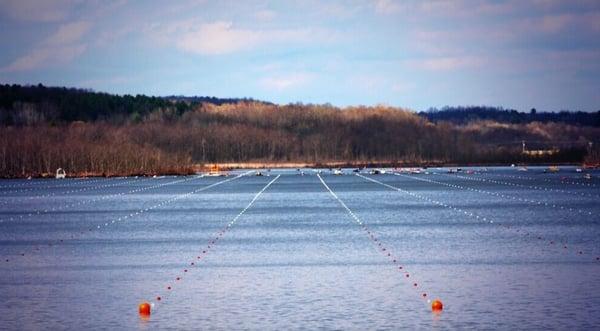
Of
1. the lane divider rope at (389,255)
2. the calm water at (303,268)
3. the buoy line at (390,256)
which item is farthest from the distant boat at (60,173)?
the lane divider rope at (389,255)

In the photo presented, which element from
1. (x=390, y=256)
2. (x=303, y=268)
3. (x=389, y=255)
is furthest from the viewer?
(x=389, y=255)

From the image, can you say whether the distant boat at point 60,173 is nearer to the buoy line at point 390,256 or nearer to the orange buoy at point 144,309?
the buoy line at point 390,256

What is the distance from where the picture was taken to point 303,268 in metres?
22.1

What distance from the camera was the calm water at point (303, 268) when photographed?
15.7 m

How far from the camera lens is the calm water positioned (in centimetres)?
1574

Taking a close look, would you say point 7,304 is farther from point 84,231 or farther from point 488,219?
point 488,219

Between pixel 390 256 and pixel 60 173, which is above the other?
pixel 60 173

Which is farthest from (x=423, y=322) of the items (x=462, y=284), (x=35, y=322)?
(x=35, y=322)

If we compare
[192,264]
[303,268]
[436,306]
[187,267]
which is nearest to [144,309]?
[436,306]

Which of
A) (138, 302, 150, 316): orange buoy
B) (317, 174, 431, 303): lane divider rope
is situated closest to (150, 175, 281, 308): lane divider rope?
(138, 302, 150, 316): orange buoy

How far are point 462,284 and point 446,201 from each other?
30560 mm

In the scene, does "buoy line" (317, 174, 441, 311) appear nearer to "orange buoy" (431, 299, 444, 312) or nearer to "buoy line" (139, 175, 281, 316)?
"orange buoy" (431, 299, 444, 312)

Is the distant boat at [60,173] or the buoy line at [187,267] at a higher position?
the distant boat at [60,173]

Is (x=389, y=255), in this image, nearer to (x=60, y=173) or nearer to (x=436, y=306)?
(x=436, y=306)
